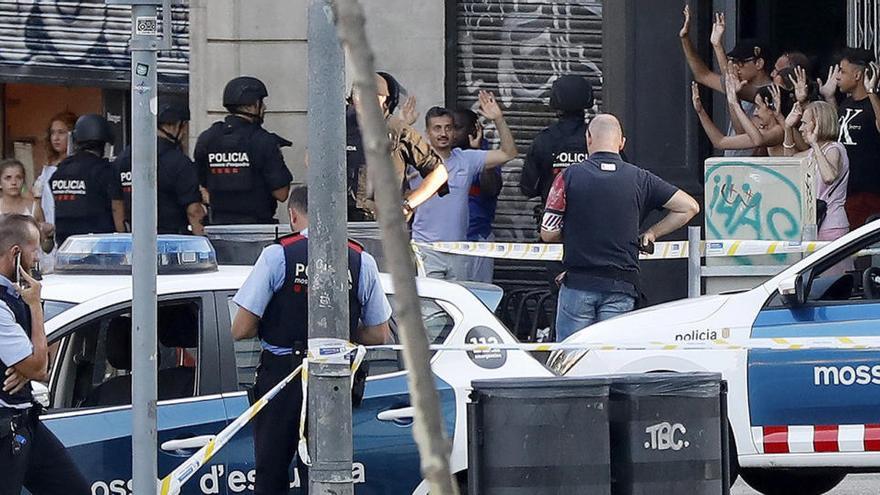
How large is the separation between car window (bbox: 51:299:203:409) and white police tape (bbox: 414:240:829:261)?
4.15m

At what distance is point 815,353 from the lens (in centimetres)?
796

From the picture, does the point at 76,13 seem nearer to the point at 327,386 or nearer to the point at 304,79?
the point at 304,79

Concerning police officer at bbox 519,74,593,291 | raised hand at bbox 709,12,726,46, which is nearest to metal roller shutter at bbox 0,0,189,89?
police officer at bbox 519,74,593,291

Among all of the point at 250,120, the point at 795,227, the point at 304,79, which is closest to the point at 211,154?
the point at 250,120

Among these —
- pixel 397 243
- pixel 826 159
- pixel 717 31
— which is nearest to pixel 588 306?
pixel 826 159

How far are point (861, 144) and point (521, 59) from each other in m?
3.73

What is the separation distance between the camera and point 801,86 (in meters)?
11.3

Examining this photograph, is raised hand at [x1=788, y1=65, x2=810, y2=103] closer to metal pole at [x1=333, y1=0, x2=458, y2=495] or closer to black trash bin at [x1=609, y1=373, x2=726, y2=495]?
black trash bin at [x1=609, y1=373, x2=726, y2=495]

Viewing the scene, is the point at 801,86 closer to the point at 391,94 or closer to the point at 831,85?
the point at 831,85

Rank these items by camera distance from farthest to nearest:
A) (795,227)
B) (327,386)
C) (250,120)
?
(250,120)
(795,227)
(327,386)

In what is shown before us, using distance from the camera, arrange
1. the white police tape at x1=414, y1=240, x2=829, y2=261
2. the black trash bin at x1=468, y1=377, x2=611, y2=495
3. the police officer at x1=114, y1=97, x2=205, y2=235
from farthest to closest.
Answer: the police officer at x1=114, y1=97, x2=205, y2=235 → the white police tape at x1=414, y1=240, x2=829, y2=261 → the black trash bin at x1=468, y1=377, x2=611, y2=495

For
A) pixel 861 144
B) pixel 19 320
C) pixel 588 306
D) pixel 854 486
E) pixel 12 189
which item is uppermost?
pixel 861 144

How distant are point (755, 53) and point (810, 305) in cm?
422

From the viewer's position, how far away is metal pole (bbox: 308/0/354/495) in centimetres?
627
